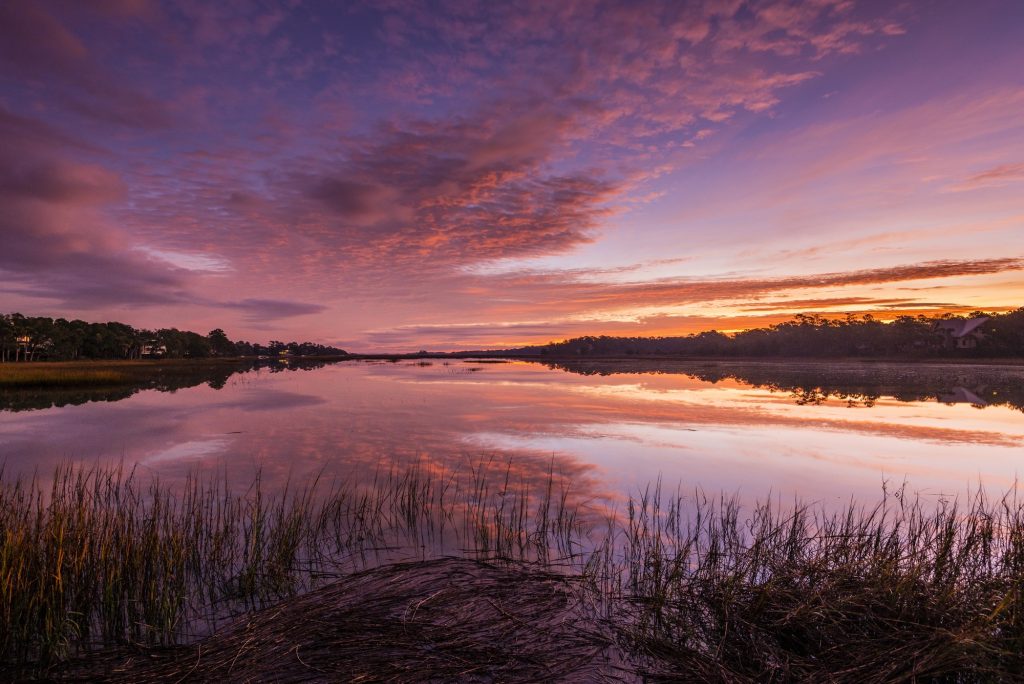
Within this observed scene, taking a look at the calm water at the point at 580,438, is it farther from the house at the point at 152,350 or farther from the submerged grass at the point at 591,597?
the house at the point at 152,350

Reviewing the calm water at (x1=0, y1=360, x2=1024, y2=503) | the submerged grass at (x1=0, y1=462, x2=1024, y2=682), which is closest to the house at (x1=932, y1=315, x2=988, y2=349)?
the calm water at (x1=0, y1=360, x2=1024, y2=503)

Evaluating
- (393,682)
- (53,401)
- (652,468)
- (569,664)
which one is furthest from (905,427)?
(53,401)

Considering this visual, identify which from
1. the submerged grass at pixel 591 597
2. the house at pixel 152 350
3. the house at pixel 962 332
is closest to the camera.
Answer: the submerged grass at pixel 591 597

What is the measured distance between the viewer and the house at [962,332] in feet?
308

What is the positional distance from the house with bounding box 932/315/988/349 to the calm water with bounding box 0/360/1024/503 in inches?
3131

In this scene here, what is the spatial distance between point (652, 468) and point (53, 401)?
43670mm

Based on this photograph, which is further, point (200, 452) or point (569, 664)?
point (200, 452)

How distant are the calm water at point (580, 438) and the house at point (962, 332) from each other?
3131 inches

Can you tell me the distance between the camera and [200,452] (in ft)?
58.4

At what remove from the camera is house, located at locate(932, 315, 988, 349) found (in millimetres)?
93875

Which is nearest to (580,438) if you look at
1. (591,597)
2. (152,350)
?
(591,597)

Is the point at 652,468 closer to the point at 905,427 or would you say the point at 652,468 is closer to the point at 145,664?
the point at 145,664

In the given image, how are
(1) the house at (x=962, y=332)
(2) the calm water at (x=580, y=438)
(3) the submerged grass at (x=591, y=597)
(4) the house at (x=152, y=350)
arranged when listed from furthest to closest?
(4) the house at (x=152, y=350) < (1) the house at (x=962, y=332) < (2) the calm water at (x=580, y=438) < (3) the submerged grass at (x=591, y=597)

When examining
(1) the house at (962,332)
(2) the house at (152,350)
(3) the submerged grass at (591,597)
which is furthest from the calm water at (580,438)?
(2) the house at (152,350)
